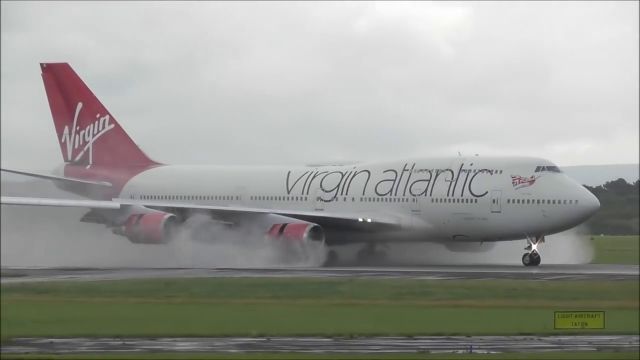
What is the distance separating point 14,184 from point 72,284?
1540 cm

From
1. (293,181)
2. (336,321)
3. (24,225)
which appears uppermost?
(293,181)

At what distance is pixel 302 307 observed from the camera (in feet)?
82.4

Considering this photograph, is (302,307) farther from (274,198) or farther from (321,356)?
(274,198)

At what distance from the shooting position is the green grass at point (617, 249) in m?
40.6

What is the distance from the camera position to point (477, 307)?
25484 mm

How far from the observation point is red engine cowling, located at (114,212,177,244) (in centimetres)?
4741

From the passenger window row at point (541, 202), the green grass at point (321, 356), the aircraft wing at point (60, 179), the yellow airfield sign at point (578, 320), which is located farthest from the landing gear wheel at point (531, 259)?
the green grass at point (321, 356)

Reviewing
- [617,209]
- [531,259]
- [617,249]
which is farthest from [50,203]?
[617,249]

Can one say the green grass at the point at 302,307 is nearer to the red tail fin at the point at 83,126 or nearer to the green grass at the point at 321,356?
the green grass at the point at 321,356

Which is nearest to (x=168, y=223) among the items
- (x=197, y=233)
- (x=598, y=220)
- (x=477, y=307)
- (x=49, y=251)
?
(x=197, y=233)

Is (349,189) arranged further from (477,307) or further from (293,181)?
(477,307)

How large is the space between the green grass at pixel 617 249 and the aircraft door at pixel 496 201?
3.94 metres

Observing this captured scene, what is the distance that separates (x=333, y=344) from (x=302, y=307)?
111 inches

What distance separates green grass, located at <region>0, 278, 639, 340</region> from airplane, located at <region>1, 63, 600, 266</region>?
45.4 ft
